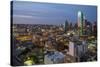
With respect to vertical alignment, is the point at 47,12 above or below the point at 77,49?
above

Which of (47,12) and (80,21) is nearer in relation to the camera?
(47,12)

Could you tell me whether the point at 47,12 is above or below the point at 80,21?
above

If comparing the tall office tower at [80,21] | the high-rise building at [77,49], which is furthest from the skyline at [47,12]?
the high-rise building at [77,49]

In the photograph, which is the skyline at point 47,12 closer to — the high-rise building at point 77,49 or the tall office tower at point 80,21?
the tall office tower at point 80,21

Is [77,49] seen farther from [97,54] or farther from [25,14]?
[25,14]

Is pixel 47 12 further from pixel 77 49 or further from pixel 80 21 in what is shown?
pixel 77 49

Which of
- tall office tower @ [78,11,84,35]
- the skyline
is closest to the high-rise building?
tall office tower @ [78,11,84,35]

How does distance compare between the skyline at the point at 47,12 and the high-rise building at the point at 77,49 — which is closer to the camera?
the skyline at the point at 47,12

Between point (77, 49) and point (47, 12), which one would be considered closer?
point (47, 12)

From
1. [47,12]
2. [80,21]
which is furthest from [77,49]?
[47,12]

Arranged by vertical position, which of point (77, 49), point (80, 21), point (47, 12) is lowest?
point (77, 49)
